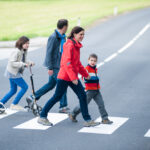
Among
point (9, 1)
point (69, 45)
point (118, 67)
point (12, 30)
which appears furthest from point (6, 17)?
point (69, 45)

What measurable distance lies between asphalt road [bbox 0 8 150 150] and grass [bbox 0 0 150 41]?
12123mm

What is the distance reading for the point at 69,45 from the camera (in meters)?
10.2

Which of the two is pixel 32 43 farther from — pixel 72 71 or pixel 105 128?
pixel 72 71

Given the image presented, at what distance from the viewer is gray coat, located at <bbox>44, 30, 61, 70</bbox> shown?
38.0 feet

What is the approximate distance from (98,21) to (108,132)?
105 feet

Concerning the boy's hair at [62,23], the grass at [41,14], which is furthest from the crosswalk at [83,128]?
the grass at [41,14]

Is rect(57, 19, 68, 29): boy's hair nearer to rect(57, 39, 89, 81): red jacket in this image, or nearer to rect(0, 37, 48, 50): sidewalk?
rect(57, 39, 89, 81): red jacket

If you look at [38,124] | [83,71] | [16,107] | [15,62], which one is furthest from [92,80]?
[16,107]

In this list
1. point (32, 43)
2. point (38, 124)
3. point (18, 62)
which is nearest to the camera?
point (38, 124)

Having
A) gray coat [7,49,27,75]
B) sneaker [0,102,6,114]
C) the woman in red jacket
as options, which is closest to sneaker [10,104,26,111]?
sneaker [0,102,6,114]

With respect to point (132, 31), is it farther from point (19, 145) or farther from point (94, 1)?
point (94, 1)

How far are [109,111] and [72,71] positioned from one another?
236 centimetres

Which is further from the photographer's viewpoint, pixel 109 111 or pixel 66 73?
pixel 109 111

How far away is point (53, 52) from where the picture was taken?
11.6 metres
